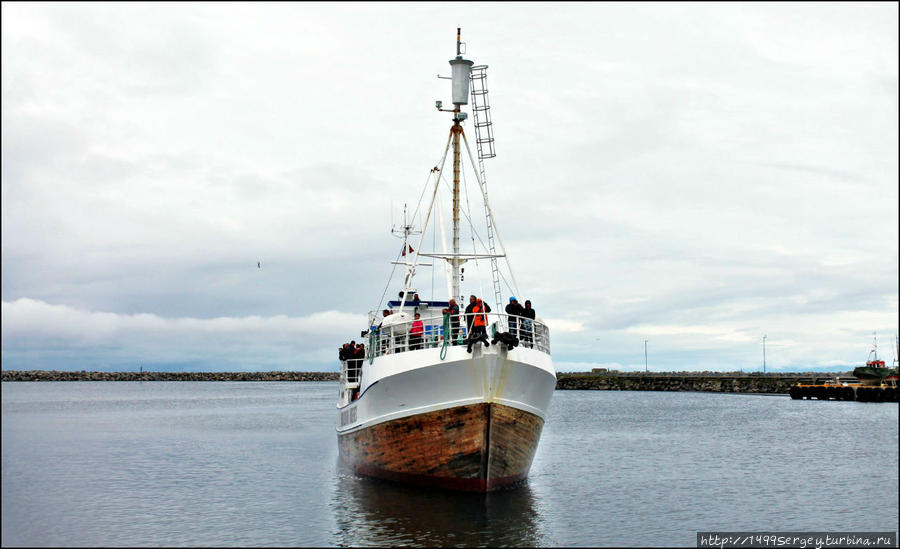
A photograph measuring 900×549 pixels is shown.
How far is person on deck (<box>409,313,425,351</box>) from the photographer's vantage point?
2256 cm

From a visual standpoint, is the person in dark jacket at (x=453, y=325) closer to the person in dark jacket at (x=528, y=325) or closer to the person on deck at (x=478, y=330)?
the person on deck at (x=478, y=330)

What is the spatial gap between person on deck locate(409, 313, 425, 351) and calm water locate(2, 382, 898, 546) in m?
4.28

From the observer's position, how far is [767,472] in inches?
1252

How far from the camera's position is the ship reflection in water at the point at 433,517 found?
1858 cm

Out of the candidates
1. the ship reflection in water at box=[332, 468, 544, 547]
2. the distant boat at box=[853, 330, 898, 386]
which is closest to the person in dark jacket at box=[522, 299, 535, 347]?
the ship reflection in water at box=[332, 468, 544, 547]

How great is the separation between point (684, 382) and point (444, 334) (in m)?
125

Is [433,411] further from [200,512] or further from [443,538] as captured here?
[200,512]

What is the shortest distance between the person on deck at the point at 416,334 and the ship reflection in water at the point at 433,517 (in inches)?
165

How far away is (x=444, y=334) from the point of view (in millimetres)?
21438

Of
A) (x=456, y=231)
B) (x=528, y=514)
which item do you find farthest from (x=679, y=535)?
(x=456, y=231)

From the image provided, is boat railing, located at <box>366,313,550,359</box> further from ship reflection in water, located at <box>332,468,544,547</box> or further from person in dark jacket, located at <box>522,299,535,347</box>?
ship reflection in water, located at <box>332,468,544,547</box>

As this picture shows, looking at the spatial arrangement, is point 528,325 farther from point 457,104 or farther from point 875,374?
point 875,374

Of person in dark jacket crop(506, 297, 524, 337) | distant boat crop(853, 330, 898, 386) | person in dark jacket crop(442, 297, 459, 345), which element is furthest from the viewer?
distant boat crop(853, 330, 898, 386)

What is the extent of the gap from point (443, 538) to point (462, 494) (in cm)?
351
